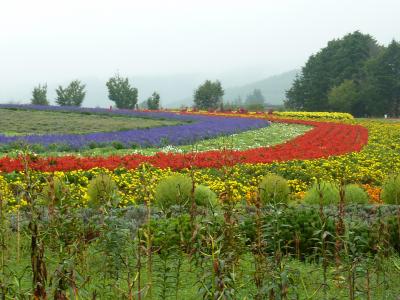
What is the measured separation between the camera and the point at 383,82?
178 feet

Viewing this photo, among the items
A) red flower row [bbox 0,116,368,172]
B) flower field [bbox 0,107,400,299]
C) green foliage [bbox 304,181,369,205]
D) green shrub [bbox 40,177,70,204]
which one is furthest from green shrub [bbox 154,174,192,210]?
green shrub [bbox 40,177,70,204]

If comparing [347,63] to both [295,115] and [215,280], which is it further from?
[215,280]

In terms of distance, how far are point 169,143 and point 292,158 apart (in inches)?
272

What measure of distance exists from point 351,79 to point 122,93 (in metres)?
25.1

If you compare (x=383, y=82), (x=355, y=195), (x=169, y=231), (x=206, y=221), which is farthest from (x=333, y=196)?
(x=383, y=82)

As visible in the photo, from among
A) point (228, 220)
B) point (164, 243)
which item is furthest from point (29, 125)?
point (228, 220)

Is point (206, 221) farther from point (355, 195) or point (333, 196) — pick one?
point (355, 195)

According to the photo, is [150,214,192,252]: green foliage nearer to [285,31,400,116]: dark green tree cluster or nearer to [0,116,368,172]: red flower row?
[0,116,368,172]: red flower row

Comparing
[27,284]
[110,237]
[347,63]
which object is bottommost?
[27,284]

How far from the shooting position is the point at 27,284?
18.9ft

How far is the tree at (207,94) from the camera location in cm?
→ 6009

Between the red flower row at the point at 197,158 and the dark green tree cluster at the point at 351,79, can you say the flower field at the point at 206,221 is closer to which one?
the red flower row at the point at 197,158

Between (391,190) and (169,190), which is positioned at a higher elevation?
(169,190)

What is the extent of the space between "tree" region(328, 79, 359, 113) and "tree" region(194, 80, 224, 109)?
489 inches
